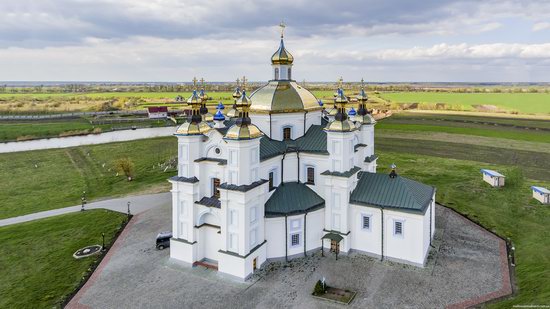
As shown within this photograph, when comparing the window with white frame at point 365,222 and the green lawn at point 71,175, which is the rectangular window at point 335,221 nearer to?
the window with white frame at point 365,222

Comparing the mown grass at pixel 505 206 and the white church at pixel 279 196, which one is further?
the white church at pixel 279 196

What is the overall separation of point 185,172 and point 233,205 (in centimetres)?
316

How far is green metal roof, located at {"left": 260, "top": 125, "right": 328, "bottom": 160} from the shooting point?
740 inches

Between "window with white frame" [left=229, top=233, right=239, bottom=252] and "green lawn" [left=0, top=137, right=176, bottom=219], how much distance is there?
16.1m

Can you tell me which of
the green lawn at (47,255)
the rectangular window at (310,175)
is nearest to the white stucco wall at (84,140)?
the green lawn at (47,255)

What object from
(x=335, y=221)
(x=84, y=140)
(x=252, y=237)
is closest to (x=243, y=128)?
(x=252, y=237)

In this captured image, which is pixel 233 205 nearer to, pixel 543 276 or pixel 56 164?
pixel 543 276

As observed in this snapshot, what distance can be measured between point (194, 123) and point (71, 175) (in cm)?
2660

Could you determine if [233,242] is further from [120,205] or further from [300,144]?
[120,205]

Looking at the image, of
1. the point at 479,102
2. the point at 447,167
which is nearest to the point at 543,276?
the point at 447,167

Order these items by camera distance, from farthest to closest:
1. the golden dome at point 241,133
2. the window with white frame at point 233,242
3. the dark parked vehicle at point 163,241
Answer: the dark parked vehicle at point 163,241, the window with white frame at point 233,242, the golden dome at point 241,133

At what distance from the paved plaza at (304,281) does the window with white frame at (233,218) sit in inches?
103

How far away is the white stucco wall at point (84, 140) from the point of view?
55.9m

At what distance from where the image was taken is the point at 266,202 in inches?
722
